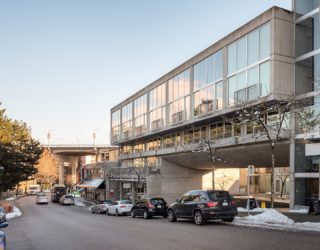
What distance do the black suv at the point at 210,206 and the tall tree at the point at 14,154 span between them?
32.7 m

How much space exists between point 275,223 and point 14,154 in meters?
40.7

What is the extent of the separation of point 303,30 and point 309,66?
2.56 meters

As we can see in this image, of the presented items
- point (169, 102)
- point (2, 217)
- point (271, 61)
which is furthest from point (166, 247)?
point (169, 102)

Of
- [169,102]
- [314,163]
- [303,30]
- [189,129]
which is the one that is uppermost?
[303,30]

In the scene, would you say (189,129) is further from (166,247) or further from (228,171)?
(166,247)

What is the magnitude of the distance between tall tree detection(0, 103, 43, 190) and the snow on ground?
114ft

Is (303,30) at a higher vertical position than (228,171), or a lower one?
higher

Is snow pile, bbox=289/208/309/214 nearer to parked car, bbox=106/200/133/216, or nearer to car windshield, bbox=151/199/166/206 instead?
car windshield, bbox=151/199/166/206

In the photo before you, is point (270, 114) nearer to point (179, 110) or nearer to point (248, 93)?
point (248, 93)

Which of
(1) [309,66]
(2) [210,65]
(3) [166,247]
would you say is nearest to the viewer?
(3) [166,247]

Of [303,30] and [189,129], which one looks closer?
[303,30]

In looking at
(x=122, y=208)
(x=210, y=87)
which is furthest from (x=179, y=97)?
(x=122, y=208)

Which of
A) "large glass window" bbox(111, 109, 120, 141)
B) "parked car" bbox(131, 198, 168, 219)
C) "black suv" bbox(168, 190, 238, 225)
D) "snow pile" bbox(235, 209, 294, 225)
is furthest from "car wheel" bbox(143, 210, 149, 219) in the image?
"large glass window" bbox(111, 109, 120, 141)

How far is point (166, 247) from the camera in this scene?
1302cm
